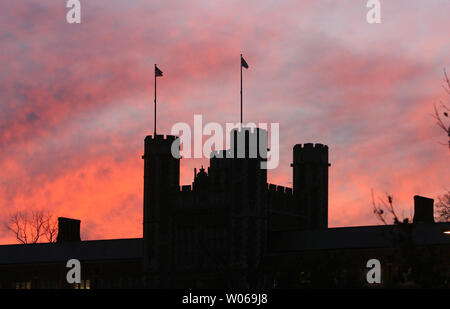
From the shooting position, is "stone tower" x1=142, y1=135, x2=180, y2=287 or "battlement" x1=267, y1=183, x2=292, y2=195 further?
"stone tower" x1=142, y1=135, x2=180, y2=287

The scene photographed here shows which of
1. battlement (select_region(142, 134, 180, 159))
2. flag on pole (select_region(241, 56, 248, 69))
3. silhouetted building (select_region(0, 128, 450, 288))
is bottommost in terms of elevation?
silhouetted building (select_region(0, 128, 450, 288))

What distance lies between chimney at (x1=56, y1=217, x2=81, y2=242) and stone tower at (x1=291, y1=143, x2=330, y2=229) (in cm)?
1930

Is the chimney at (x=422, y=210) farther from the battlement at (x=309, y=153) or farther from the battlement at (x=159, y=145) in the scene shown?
the battlement at (x=159, y=145)

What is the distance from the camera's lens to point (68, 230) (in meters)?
84.1

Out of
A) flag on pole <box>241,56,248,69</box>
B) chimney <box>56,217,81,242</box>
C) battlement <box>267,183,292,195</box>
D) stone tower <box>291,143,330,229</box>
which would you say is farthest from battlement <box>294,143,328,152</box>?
chimney <box>56,217,81,242</box>

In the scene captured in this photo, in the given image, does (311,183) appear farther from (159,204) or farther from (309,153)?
(159,204)

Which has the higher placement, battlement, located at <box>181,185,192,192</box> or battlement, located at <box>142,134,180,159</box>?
battlement, located at <box>142,134,180,159</box>

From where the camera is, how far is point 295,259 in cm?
6588

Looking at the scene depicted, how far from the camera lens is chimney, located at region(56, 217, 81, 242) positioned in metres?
83.7

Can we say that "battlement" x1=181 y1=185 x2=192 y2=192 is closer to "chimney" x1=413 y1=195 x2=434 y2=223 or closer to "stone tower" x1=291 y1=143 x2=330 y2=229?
"stone tower" x1=291 y1=143 x2=330 y2=229

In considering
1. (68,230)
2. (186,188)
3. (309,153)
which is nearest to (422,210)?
(309,153)

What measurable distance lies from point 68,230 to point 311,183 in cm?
2115

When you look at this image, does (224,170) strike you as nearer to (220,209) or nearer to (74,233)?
(220,209)
